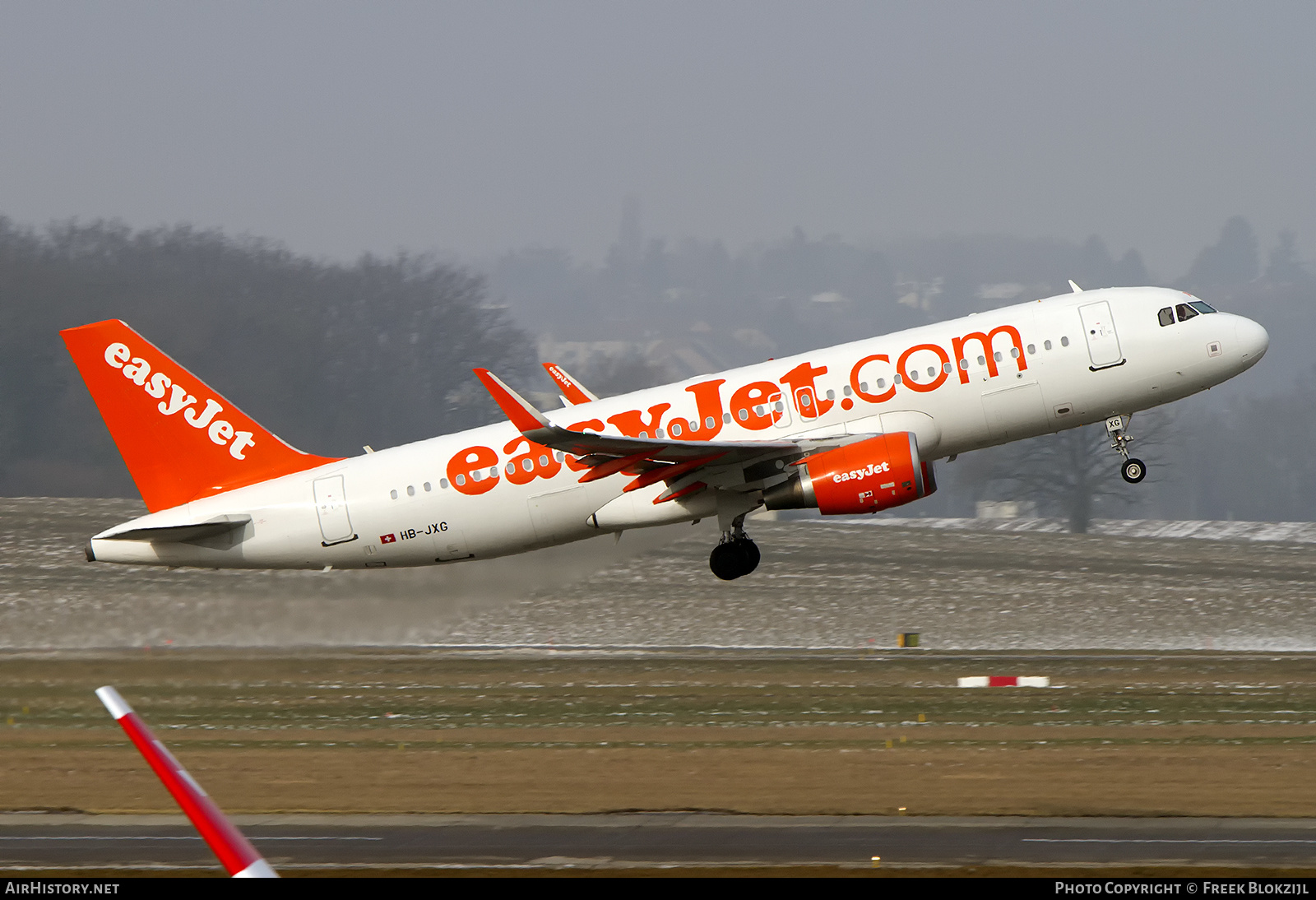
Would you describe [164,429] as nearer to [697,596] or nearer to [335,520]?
[335,520]

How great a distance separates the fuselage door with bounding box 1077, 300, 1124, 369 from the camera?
1234 inches

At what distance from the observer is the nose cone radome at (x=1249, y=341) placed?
31797 millimetres

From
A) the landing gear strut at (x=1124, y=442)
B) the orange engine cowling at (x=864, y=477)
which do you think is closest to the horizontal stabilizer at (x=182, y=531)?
the orange engine cowling at (x=864, y=477)

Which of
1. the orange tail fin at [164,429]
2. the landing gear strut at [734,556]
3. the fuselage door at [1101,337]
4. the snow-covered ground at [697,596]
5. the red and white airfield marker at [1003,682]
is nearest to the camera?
the fuselage door at [1101,337]

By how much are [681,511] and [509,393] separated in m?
6.91

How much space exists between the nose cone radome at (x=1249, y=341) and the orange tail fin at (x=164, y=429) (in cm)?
2076

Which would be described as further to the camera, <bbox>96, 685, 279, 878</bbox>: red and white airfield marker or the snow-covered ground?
the snow-covered ground

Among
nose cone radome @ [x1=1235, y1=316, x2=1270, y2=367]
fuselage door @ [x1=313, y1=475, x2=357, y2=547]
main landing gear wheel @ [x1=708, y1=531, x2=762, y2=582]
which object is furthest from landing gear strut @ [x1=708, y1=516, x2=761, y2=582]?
nose cone radome @ [x1=1235, y1=316, x2=1270, y2=367]

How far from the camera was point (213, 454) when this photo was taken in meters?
34.2

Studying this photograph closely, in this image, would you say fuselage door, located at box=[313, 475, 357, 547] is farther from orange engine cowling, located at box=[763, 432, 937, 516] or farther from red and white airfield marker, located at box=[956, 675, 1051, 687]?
red and white airfield marker, located at box=[956, 675, 1051, 687]

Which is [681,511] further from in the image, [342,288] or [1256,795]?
[342,288]

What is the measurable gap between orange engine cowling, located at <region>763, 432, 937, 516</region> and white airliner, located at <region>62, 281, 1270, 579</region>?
4 centimetres

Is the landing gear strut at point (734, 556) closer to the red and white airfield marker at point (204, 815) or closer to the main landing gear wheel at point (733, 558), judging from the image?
the main landing gear wheel at point (733, 558)
